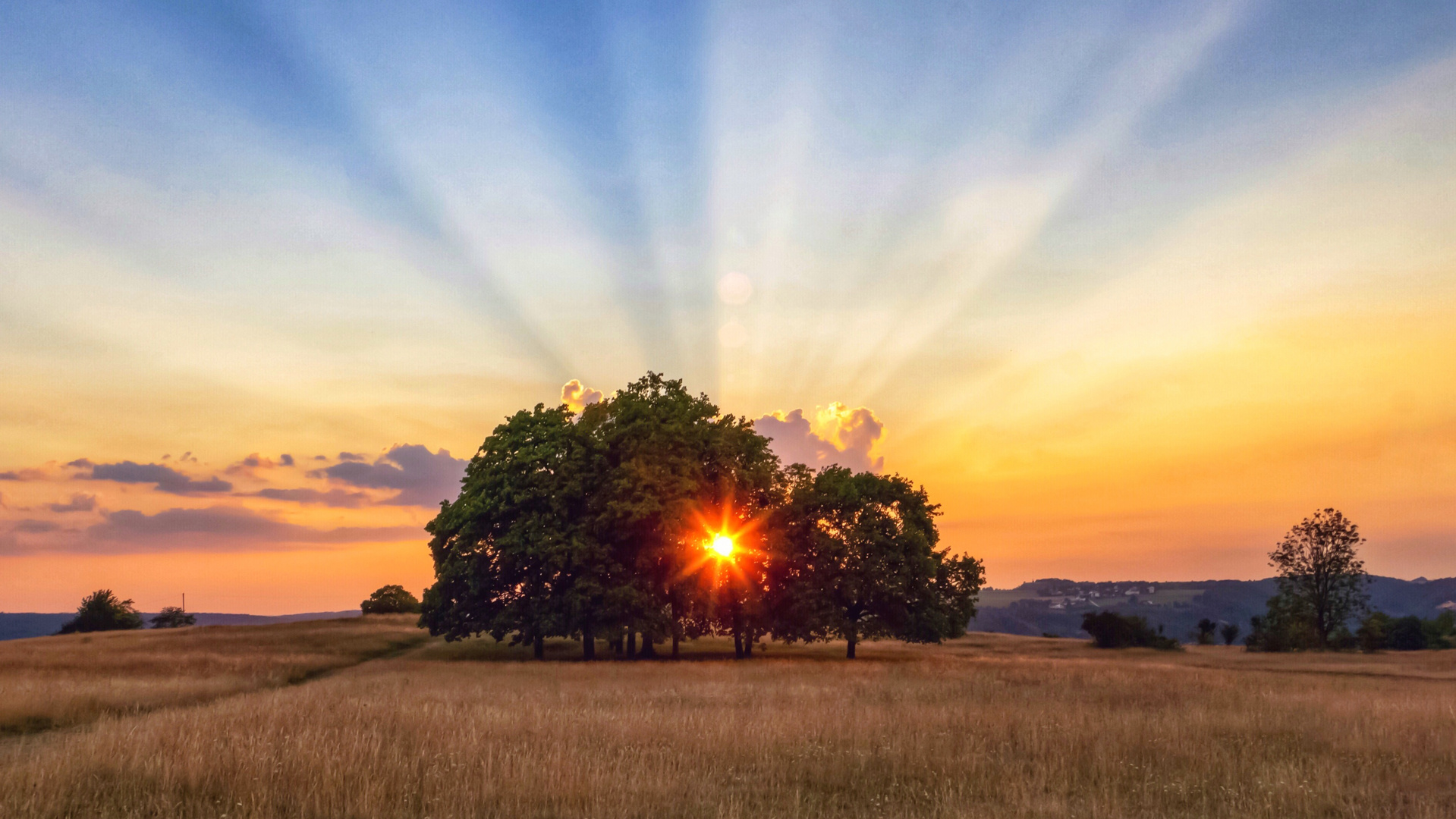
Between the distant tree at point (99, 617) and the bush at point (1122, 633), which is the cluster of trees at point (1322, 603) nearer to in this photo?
the bush at point (1122, 633)

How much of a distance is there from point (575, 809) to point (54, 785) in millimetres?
6731

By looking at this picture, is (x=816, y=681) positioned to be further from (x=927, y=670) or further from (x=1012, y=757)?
(x=1012, y=757)

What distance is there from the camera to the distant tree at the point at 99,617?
94500 millimetres

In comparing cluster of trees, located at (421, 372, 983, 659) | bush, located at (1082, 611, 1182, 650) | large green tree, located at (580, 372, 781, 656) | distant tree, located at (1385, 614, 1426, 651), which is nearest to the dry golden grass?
cluster of trees, located at (421, 372, 983, 659)

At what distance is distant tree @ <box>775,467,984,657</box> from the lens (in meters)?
51.8

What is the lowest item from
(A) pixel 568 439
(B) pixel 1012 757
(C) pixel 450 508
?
(B) pixel 1012 757

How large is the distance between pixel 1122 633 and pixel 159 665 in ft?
263

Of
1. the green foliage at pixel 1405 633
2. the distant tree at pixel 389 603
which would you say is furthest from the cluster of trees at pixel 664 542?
the distant tree at pixel 389 603

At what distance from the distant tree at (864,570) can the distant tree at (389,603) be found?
79.4m

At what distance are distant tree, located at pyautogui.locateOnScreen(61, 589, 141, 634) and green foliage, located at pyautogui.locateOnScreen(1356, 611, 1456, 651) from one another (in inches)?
5032

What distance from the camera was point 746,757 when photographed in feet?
45.4

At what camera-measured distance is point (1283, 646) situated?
72.3 m

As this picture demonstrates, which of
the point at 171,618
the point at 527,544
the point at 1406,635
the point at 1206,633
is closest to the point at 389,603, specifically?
the point at 171,618

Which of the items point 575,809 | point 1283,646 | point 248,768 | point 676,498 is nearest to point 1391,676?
point 1283,646
